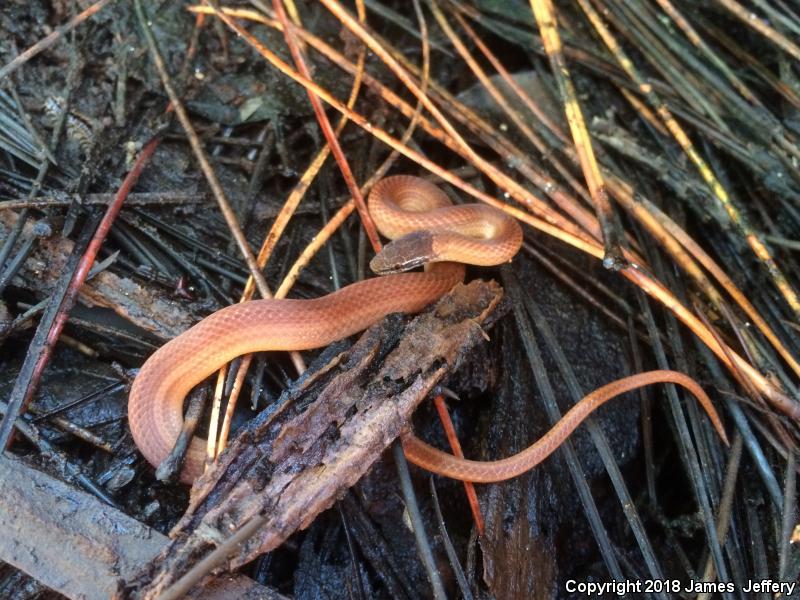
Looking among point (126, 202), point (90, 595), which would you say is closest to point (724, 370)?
point (90, 595)

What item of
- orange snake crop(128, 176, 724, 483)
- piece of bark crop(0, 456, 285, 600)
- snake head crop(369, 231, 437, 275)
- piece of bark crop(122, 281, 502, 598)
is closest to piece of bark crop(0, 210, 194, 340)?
orange snake crop(128, 176, 724, 483)

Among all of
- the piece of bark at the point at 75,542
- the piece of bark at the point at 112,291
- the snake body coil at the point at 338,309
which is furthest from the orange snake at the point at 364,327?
the piece of bark at the point at 75,542

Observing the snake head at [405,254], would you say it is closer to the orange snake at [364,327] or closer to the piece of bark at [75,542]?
the orange snake at [364,327]

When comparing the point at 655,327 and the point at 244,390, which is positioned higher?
the point at 655,327

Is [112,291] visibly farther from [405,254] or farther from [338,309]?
[405,254]

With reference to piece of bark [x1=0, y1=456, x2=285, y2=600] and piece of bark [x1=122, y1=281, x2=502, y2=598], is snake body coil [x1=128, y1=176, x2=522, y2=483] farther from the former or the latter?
piece of bark [x1=0, y1=456, x2=285, y2=600]

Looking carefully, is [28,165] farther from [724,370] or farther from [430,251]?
→ [724,370]
